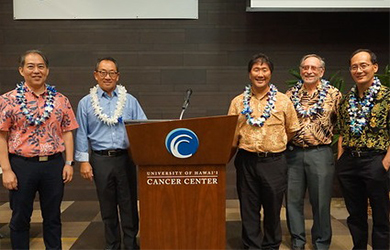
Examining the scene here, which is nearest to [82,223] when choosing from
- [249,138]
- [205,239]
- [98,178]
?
[98,178]

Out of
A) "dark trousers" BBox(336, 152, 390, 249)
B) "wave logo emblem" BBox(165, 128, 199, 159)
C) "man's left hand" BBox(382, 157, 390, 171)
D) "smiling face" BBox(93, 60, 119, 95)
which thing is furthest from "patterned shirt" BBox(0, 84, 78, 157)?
"man's left hand" BBox(382, 157, 390, 171)

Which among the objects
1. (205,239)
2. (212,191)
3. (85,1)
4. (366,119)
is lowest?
(205,239)

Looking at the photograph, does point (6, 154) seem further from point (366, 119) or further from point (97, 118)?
point (366, 119)

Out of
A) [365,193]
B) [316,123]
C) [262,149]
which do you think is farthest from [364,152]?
[262,149]

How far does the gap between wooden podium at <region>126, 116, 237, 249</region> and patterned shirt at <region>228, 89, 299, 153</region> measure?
1.13 ft

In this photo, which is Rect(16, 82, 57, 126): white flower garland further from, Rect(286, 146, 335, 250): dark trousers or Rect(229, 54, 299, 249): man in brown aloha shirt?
Rect(286, 146, 335, 250): dark trousers

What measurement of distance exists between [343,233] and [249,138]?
144 centimetres

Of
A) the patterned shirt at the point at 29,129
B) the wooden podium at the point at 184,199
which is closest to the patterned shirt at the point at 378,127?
the wooden podium at the point at 184,199

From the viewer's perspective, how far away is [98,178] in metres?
2.61

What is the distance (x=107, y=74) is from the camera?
104 inches

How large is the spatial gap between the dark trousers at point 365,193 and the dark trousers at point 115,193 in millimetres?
1534

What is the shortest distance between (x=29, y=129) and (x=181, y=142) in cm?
101

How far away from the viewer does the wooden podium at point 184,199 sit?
2.24m

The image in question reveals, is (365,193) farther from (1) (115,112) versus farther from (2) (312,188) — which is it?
(1) (115,112)
